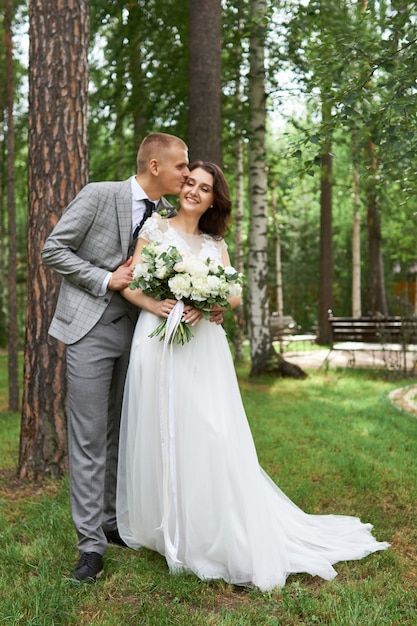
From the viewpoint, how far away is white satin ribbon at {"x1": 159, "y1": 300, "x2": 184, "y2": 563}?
383 centimetres

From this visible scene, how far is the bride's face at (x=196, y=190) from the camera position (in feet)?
13.5

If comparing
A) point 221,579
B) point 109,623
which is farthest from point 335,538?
point 109,623

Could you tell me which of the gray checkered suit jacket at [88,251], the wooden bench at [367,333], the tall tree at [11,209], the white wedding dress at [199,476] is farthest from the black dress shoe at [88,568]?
the wooden bench at [367,333]

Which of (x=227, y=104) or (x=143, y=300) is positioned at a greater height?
(x=227, y=104)

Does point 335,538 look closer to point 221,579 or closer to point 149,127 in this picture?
point 221,579

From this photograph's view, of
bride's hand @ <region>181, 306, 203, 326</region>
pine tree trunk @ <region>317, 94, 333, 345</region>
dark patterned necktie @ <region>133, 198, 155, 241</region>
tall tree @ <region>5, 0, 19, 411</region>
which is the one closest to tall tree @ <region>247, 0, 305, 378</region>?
tall tree @ <region>5, 0, 19, 411</region>

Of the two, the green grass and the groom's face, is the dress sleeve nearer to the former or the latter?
the groom's face

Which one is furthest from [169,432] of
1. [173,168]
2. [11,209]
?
[11,209]

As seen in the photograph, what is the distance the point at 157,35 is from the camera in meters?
11.5

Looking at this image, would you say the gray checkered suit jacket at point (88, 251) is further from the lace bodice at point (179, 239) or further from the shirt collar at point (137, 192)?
the lace bodice at point (179, 239)

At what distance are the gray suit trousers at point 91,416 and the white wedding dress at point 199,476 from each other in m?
0.15

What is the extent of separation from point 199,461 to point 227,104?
10.8m

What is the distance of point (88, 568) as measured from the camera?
12.4 ft

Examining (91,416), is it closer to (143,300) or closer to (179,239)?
(143,300)
